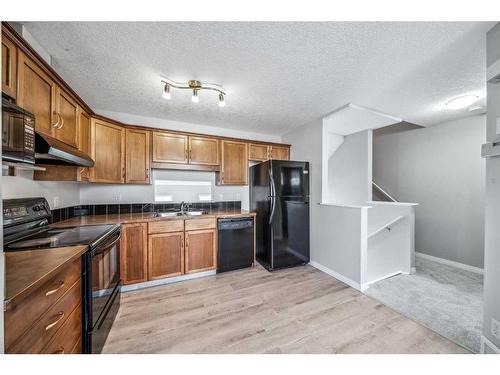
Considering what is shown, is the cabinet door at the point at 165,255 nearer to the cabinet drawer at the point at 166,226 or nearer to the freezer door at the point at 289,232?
the cabinet drawer at the point at 166,226

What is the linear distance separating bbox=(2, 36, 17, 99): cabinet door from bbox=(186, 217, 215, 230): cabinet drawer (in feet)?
6.18

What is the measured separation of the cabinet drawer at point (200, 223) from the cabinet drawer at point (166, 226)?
0.10m

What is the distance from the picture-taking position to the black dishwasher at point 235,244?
2.81m

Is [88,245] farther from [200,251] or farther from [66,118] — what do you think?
[200,251]

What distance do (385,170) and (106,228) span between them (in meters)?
4.90

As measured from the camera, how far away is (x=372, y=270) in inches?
113

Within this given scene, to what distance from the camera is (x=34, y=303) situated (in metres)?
0.86

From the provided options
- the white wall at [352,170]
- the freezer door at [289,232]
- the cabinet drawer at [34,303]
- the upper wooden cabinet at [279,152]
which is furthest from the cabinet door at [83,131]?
the white wall at [352,170]

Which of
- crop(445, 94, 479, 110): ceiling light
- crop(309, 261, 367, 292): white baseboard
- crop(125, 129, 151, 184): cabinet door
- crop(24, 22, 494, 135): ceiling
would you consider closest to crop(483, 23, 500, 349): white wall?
crop(24, 22, 494, 135): ceiling

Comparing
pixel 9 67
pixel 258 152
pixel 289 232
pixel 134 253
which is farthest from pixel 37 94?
pixel 289 232
